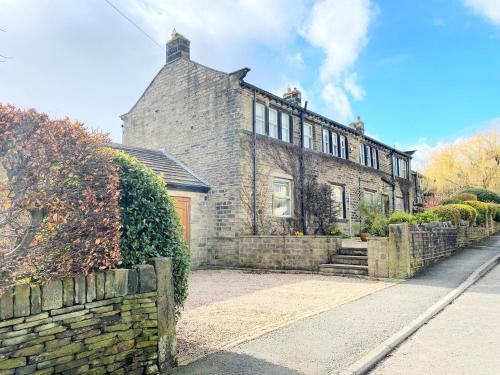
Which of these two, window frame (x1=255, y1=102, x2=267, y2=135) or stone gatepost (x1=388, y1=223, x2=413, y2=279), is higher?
window frame (x1=255, y1=102, x2=267, y2=135)

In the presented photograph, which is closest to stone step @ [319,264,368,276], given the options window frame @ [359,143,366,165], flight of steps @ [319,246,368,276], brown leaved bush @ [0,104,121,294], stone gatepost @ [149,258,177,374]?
flight of steps @ [319,246,368,276]

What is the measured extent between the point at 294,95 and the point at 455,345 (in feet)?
50.9

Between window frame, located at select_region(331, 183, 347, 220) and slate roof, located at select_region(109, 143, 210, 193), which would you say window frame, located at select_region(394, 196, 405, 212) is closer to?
window frame, located at select_region(331, 183, 347, 220)

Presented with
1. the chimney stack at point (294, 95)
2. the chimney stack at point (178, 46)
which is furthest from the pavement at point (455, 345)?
the chimney stack at point (178, 46)

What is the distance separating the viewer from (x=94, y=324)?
3.59 meters

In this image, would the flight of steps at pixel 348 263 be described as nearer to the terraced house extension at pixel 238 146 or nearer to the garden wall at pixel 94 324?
the terraced house extension at pixel 238 146

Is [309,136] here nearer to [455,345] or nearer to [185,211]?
[185,211]

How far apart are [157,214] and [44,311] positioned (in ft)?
5.30

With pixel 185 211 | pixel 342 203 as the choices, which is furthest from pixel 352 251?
pixel 342 203

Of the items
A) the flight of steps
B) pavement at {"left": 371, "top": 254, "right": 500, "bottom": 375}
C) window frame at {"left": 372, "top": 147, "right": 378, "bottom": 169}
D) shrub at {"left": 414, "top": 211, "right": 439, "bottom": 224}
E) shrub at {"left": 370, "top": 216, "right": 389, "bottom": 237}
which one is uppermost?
window frame at {"left": 372, "top": 147, "right": 378, "bottom": 169}

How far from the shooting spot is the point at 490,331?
5551 mm

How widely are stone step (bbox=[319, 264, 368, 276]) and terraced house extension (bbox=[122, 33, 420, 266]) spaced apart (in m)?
3.84

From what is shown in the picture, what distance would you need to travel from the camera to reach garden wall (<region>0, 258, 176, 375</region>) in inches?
122

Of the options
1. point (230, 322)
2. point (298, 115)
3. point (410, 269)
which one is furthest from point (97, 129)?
point (298, 115)
